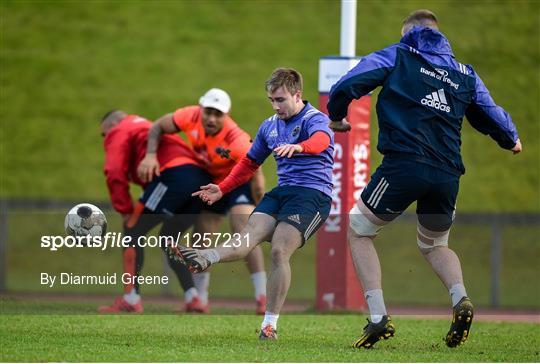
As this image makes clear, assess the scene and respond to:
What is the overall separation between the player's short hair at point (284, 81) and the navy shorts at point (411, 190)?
1.06 meters

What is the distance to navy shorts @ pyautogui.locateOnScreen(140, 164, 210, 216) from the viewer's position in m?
11.0

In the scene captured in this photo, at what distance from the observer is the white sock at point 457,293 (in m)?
7.54

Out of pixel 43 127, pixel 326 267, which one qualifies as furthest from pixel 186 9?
pixel 326 267

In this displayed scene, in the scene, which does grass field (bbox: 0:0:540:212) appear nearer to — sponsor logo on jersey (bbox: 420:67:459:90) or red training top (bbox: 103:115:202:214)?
red training top (bbox: 103:115:202:214)

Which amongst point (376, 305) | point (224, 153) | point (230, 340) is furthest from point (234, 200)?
point (376, 305)

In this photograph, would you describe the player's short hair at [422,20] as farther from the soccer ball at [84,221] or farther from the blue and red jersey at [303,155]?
the soccer ball at [84,221]

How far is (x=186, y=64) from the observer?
2134 centimetres

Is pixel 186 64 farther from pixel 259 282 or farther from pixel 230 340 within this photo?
pixel 230 340

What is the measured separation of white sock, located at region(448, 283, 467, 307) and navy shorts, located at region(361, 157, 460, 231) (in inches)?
18.3

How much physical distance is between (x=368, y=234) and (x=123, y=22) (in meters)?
15.0

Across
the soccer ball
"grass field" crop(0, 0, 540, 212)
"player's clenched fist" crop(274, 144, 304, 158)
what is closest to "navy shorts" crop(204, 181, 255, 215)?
the soccer ball

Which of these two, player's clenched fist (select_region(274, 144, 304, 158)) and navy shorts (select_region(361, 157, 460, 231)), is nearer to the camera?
navy shorts (select_region(361, 157, 460, 231))

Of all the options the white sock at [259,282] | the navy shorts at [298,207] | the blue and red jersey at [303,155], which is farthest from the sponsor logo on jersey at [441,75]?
the white sock at [259,282]

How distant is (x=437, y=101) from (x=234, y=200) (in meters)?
4.08
